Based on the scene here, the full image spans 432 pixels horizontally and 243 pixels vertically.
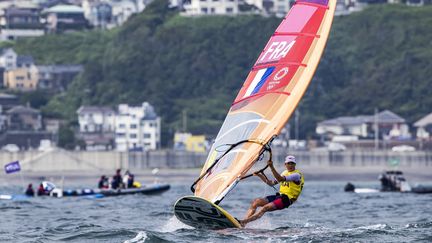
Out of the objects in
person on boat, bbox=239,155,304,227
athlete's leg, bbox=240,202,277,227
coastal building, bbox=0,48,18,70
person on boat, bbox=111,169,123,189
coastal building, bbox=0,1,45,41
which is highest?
coastal building, bbox=0,1,45,41

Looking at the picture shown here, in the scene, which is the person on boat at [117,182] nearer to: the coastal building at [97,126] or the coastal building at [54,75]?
the coastal building at [97,126]

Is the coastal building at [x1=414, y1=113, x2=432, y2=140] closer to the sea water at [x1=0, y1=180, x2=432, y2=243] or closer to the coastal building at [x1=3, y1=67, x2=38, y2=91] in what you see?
the coastal building at [x1=3, y1=67, x2=38, y2=91]

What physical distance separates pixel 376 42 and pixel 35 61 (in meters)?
31.1

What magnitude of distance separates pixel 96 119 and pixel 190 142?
13566 millimetres

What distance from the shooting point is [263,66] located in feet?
87.7

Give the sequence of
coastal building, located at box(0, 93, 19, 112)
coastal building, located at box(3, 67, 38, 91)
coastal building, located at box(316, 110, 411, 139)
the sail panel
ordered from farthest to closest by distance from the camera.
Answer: coastal building, located at box(3, 67, 38, 91)
coastal building, located at box(0, 93, 19, 112)
coastal building, located at box(316, 110, 411, 139)
the sail panel

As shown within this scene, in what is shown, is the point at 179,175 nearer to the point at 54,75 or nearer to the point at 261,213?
the point at 54,75

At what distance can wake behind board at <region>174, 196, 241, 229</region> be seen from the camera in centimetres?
2445

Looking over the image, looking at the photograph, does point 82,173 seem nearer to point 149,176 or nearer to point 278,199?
point 149,176

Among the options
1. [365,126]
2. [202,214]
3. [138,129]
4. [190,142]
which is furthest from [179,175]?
[202,214]

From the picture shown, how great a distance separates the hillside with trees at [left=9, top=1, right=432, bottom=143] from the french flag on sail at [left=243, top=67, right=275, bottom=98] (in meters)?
83.8

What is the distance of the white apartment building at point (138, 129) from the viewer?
11138 centimetres

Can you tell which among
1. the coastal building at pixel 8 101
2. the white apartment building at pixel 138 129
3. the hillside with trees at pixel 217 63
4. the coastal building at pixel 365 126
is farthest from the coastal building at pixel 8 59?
the coastal building at pixel 365 126

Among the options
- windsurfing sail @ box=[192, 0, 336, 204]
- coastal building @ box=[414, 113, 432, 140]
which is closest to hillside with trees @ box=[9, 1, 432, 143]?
coastal building @ box=[414, 113, 432, 140]
